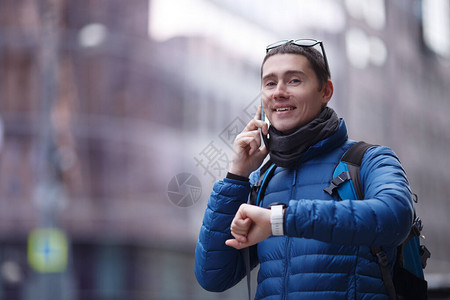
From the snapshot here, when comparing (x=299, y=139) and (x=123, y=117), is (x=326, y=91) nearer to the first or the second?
(x=299, y=139)

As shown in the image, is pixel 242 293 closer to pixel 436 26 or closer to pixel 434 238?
pixel 436 26

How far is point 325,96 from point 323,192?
0.40 meters

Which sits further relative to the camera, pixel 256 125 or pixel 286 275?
pixel 256 125

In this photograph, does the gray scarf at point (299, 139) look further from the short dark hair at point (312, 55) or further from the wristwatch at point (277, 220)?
the wristwatch at point (277, 220)

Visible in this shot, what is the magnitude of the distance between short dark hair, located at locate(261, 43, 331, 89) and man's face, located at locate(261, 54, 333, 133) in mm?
14

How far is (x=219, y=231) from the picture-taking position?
232cm

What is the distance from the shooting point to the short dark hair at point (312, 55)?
2.30 meters

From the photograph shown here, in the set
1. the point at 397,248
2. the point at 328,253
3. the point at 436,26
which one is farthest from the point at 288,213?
the point at 436,26

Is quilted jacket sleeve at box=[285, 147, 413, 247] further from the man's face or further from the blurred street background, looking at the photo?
the blurred street background

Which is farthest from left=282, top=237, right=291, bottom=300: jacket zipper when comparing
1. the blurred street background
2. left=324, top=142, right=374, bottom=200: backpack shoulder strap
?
the blurred street background

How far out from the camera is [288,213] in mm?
1816

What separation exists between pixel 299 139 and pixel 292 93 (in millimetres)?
169

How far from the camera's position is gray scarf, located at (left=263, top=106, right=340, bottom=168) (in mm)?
2225
